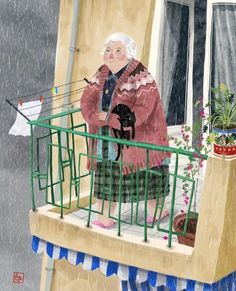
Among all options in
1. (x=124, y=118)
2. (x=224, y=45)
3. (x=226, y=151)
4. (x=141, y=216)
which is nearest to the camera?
(x=226, y=151)

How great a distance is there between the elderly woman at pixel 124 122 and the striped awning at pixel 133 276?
17.1 inches

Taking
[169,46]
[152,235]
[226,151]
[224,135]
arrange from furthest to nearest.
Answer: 1. [169,46]
2. [152,235]
3. [224,135]
4. [226,151]

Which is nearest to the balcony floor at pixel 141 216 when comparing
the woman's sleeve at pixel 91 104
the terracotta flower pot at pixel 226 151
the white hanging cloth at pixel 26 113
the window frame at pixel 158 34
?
the woman's sleeve at pixel 91 104

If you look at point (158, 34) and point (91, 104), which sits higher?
point (158, 34)

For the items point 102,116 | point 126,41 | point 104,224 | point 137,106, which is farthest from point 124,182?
point 126,41

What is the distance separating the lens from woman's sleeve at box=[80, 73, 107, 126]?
8531 mm

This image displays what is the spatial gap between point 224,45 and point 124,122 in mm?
1863

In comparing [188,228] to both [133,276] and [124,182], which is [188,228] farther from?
[124,182]

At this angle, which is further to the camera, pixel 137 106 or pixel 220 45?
pixel 220 45

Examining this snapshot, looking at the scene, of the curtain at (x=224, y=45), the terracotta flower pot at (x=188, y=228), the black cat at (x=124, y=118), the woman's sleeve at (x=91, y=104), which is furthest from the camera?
the curtain at (x=224, y=45)

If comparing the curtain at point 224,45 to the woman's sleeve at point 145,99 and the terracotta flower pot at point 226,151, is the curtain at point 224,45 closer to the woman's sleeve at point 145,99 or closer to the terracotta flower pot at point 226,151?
the woman's sleeve at point 145,99

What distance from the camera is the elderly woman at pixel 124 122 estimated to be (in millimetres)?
8312

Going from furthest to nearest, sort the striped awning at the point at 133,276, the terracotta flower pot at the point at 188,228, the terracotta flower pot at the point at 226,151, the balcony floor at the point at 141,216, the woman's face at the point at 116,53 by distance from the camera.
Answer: the balcony floor at the point at 141,216 < the woman's face at the point at 116,53 < the terracotta flower pot at the point at 188,228 < the striped awning at the point at 133,276 < the terracotta flower pot at the point at 226,151

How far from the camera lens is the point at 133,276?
828 centimetres
